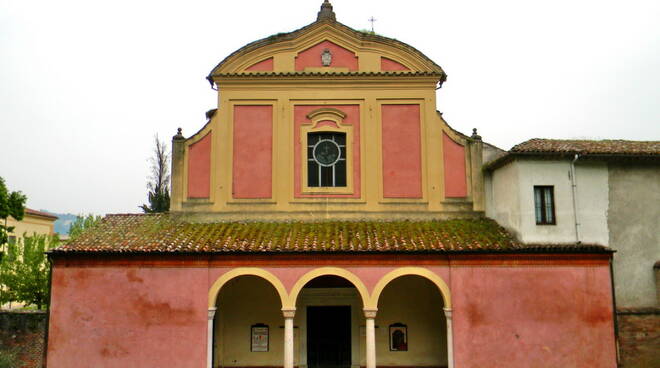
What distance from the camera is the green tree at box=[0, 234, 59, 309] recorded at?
23.9 metres

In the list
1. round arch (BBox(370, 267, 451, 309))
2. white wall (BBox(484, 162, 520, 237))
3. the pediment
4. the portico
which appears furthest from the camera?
the pediment

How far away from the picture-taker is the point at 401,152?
15.7 m

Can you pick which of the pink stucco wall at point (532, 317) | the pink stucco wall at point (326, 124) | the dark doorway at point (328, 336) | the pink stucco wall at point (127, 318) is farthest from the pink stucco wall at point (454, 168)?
the pink stucco wall at point (127, 318)

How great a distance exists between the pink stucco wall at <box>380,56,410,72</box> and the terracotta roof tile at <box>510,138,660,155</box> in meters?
4.37

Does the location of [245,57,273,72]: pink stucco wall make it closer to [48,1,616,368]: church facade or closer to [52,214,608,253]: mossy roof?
[48,1,616,368]: church facade

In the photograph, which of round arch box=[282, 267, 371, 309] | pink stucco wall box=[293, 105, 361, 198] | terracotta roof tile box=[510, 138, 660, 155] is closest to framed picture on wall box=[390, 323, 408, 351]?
round arch box=[282, 267, 371, 309]

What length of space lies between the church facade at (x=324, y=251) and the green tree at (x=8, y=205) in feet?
6.56

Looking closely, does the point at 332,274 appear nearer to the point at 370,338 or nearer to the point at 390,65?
the point at 370,338

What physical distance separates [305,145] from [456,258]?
5.68 meters

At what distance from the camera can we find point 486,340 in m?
13.0

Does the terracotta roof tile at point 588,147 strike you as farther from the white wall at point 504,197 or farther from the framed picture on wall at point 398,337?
the framed picture on wall at point 398,337

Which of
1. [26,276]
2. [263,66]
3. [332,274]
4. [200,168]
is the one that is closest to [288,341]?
[332,274]

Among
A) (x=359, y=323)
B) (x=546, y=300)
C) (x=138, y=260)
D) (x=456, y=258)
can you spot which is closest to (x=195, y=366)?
(x=138, y=260)

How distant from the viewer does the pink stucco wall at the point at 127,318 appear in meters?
13.1
